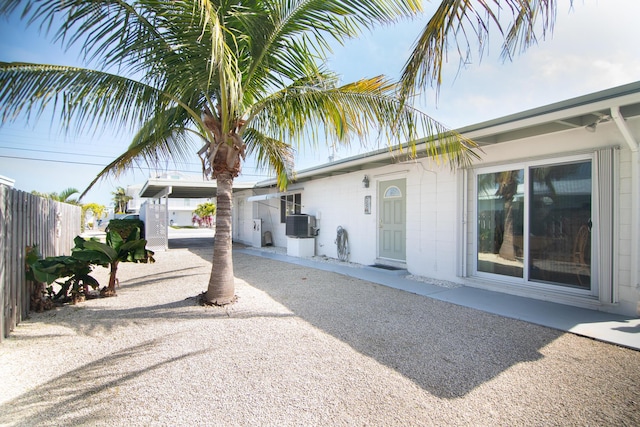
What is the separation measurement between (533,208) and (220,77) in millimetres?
5600

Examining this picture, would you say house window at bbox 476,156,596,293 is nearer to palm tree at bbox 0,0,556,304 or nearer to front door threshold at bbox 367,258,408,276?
palm tree at bbox 0,0,556,304

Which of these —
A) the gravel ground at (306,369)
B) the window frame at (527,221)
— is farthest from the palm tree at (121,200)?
the window frame at (527,221)

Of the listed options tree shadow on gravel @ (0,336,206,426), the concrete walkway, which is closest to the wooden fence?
tree shadow on gravel @ (0,336,206,426)

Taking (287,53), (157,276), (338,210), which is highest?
(287,53)

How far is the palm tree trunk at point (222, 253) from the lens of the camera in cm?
529

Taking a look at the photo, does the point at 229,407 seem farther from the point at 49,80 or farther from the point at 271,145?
the point at 271,145

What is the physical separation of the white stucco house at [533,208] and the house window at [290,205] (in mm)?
4367

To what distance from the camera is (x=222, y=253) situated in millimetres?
5293

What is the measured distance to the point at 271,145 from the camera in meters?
6.75

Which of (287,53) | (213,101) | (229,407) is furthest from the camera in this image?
(213,101)

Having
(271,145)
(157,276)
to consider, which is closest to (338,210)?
(271,145)

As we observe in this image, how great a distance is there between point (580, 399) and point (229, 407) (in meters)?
2.90

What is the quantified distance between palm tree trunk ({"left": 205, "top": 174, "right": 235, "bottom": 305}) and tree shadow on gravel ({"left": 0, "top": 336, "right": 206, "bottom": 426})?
177 cm

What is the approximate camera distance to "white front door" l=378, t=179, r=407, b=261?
8.48 metres
